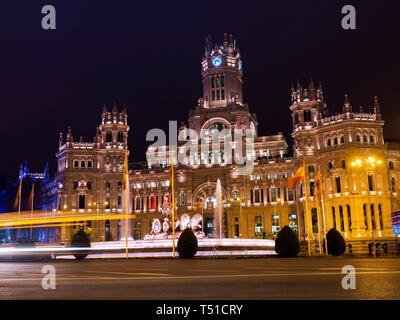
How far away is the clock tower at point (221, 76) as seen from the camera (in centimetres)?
10456

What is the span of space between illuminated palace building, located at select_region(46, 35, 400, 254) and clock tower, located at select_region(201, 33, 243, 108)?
0.24 m

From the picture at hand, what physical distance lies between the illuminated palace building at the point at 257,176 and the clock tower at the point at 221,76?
0.78 feet

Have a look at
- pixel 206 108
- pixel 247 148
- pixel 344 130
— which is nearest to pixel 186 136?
pixel 206 108

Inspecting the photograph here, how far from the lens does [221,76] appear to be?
10631 cm

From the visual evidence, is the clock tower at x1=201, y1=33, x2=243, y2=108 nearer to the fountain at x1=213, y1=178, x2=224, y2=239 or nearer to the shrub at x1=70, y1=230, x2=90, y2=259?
the fountain at x1=213, y1=178, x2=224, y2=239

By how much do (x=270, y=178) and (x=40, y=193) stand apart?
202ft

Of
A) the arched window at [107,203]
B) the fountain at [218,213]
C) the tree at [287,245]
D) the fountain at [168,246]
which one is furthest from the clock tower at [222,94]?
the tree at [287,245]

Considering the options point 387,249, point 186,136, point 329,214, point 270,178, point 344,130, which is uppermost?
point 186,136

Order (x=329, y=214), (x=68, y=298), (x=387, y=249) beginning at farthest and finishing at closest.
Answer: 1. (x=329, y=214)
2. (x=387, y=249)
3. (x=68, y=298)

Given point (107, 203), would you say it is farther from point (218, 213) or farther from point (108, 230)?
point (218, 213)

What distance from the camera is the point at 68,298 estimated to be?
1008 cm

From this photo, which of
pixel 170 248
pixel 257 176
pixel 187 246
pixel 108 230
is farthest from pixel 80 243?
pixel 257 176

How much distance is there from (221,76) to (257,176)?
29.3 meters

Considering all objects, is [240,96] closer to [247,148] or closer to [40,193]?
[247,148]
